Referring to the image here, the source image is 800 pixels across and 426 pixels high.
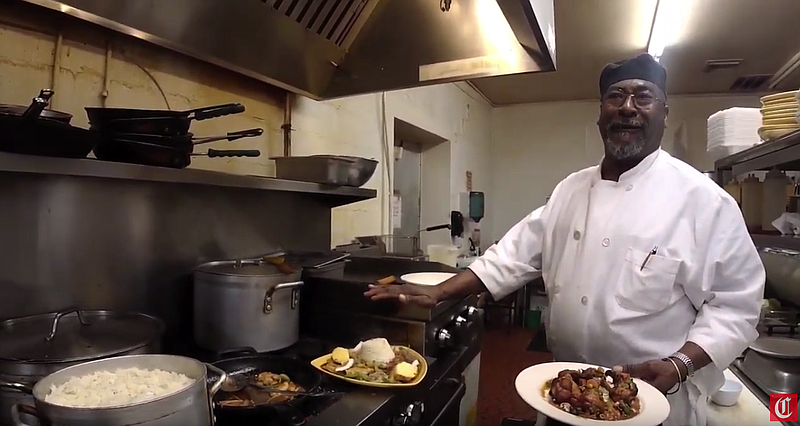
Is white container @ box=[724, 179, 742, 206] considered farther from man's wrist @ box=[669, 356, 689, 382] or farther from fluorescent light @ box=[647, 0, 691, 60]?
man's wrist @ box=[669, 356, 689, 382]

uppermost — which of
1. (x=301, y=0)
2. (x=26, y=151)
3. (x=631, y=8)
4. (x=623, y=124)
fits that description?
(x=631, y=8)

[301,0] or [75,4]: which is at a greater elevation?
[301,0]

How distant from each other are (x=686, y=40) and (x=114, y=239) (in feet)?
12.5

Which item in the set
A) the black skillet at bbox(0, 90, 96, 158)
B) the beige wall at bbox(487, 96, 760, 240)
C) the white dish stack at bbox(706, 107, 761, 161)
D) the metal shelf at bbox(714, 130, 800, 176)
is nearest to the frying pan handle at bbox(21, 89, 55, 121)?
the black skillet at bbox(0, 90, 96, 158)

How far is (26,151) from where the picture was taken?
0.85 meters

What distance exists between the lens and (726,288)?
129 centimetres

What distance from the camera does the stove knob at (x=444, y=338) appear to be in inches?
55.4

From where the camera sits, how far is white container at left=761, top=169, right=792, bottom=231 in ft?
8.32


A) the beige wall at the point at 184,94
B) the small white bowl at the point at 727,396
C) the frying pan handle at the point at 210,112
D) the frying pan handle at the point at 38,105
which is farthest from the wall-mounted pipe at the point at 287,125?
the small white bowl at the point at 727,396

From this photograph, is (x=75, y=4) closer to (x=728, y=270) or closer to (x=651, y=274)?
(x=651, y=274)

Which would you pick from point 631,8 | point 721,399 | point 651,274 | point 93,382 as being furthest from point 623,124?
point 631,8

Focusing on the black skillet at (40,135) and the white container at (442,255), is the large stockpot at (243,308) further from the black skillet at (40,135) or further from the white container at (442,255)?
the white container at (442,255)

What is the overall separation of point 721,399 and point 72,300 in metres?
1.74

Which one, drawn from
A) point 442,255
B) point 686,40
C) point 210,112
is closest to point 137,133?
point 210,112
